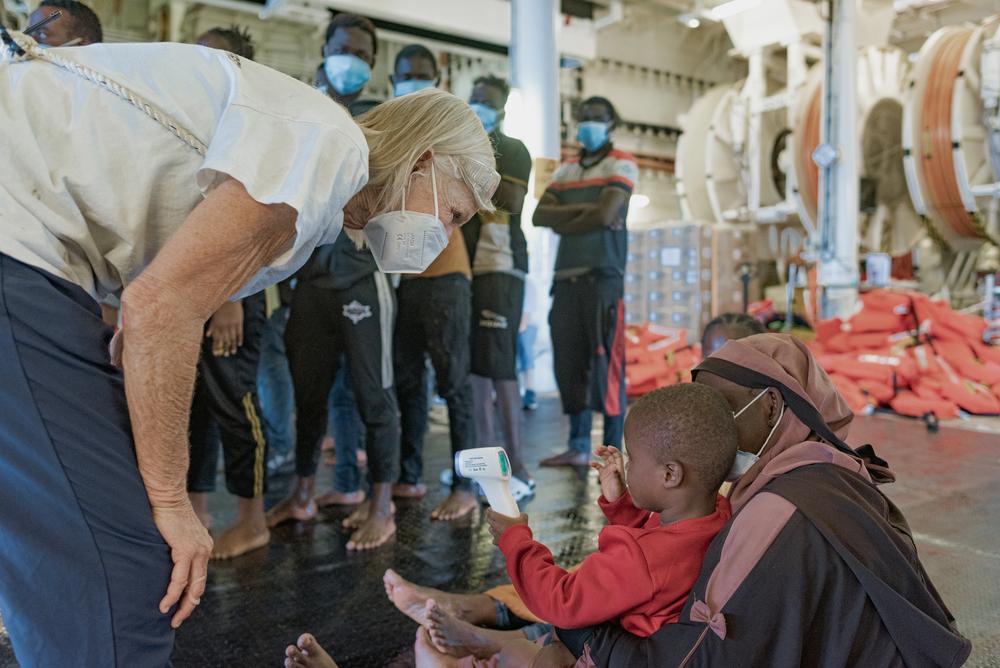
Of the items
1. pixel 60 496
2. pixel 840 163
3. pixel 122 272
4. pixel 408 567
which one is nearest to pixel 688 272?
pixel 840 163

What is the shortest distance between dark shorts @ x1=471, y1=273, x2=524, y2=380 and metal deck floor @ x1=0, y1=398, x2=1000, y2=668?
599 mm

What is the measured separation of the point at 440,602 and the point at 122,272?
1191mm

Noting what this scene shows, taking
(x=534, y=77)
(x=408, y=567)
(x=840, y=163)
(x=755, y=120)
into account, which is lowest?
(x=408, y=567)

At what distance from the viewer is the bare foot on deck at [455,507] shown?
308 centimetres

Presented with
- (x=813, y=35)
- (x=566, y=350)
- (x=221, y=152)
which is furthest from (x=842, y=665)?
(x=813, y=35)

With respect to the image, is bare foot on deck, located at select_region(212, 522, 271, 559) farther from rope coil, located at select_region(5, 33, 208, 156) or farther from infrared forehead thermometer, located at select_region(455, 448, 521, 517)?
rope coil, located at select_region(5, 33, 208, 156)

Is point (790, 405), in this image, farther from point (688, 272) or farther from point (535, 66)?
point (688, 272)

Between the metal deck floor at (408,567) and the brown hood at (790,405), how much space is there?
0.90 m

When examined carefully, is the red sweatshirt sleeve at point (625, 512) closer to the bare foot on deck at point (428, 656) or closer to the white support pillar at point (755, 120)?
the bare foot on deck at point (428, 656)

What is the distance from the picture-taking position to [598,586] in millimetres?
1306

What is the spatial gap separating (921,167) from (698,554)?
28.0 feet

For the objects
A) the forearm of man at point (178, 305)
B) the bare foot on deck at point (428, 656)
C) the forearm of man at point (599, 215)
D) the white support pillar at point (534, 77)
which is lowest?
the bare foot on deck at point (428, 656)

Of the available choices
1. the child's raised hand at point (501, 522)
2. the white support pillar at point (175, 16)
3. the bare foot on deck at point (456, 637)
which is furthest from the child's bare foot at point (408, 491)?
the white support pillar at point (175, 16)

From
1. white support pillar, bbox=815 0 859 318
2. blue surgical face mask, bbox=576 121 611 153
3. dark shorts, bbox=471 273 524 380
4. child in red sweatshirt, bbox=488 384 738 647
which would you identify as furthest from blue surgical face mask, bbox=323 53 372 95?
white support pillar, bbox=815 0 859 318
